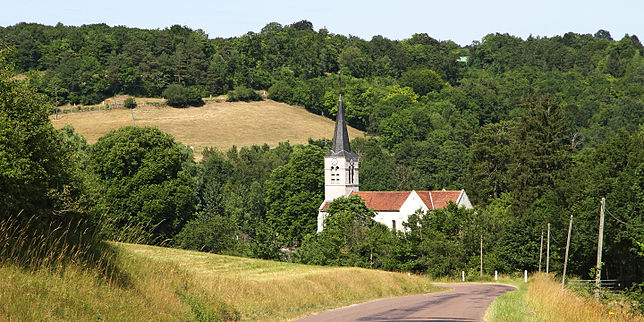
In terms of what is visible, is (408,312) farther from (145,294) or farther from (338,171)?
(338,171)

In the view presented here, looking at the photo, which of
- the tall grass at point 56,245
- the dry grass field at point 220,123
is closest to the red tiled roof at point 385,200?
the dry grass field at point 220,123

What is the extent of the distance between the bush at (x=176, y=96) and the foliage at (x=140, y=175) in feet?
309

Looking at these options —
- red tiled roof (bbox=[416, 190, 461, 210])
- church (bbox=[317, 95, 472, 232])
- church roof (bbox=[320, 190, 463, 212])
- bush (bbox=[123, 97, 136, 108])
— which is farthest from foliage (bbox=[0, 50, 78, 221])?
bush (bbox=[123, 97, 136, 108])

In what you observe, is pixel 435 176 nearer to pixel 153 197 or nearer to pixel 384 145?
pixel 384 145

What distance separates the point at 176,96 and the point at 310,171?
68383 millimetres

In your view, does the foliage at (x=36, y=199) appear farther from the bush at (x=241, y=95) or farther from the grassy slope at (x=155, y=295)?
the bush at (x=241, y=95)

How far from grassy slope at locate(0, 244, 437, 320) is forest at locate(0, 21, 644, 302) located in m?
1.65

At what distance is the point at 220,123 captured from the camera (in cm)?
15650

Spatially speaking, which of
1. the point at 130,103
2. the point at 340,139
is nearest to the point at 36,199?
the point at 340,139

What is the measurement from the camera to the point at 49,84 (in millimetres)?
149250

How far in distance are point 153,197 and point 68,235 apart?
49.7 m

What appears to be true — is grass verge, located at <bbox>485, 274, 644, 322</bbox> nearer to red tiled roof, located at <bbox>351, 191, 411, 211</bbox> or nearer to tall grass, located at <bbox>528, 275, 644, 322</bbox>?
tall grass, located at <bbox>528, 275, 644, 322</bbox>

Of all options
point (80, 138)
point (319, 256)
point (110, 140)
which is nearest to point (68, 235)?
point (319, 256)

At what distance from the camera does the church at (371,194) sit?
96.6 metres
